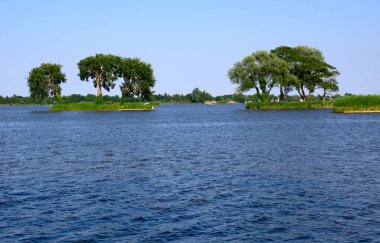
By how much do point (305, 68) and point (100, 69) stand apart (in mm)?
71248

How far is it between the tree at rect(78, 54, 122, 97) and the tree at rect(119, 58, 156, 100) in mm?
2908

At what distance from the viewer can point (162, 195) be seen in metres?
24.2

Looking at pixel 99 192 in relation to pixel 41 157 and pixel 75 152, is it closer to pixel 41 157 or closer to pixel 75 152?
pixel 41 157

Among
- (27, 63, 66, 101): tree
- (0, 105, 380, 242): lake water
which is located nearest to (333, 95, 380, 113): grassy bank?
(0, 105, 380, 242): lake water

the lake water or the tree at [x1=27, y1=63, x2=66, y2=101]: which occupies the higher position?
the tree at [x1=27, y1=63, x2=66, y2=101]

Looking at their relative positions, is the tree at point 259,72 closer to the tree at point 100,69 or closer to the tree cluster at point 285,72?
the tree cluster at point 285,72

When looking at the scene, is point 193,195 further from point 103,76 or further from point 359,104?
point 103,76

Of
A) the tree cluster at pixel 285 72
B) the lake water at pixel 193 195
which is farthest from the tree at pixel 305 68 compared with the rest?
the lake water at pixel 193 195

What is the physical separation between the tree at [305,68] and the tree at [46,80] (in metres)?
81.9

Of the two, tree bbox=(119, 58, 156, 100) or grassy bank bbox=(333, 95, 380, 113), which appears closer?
grassy bank bbox=(333, 95, 380, 113)

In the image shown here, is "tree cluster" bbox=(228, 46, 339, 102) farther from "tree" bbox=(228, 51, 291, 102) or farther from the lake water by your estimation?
the lake water

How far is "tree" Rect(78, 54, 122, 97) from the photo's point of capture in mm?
154000

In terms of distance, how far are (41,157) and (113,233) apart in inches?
1014

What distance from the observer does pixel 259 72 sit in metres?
134
